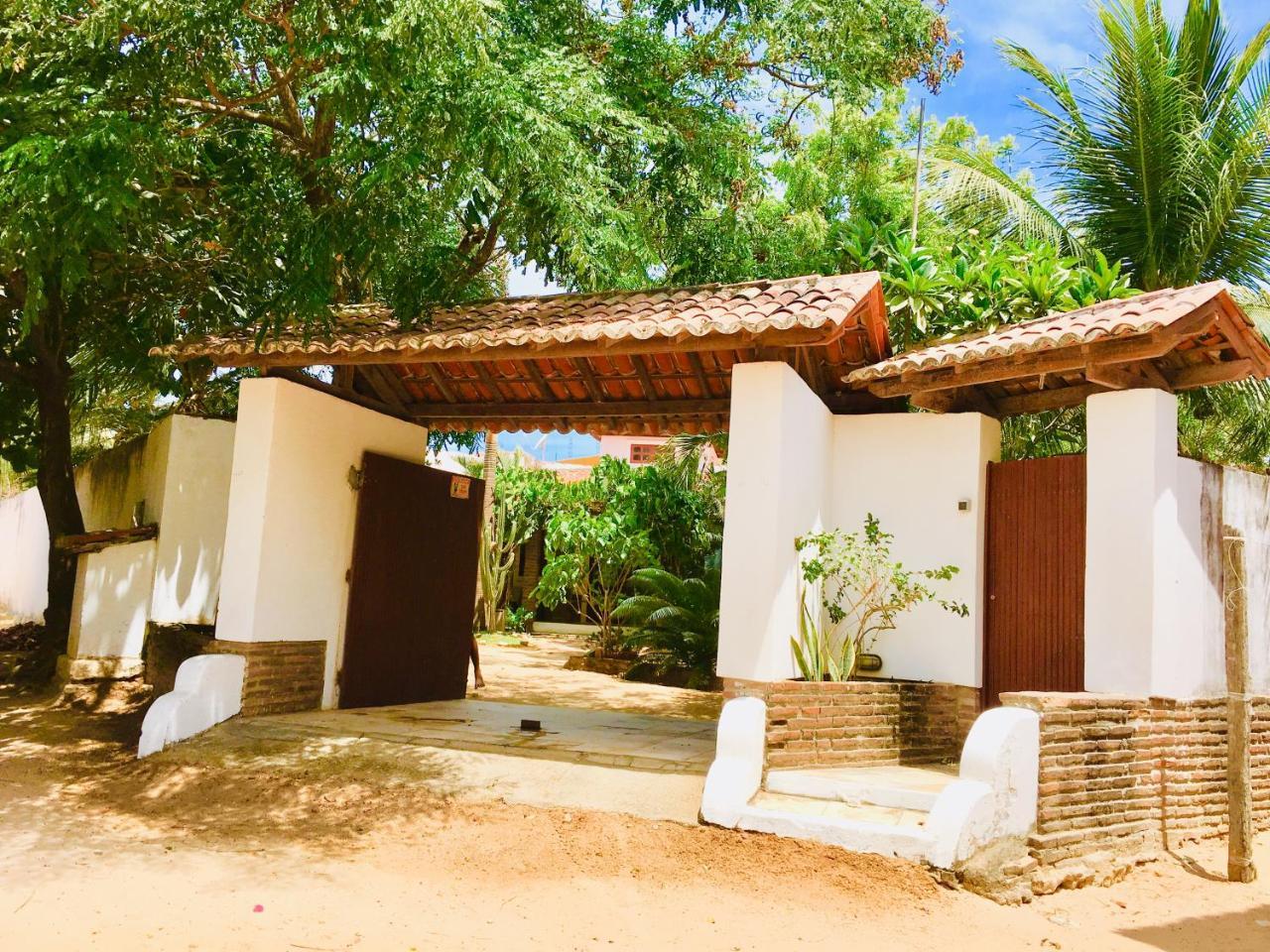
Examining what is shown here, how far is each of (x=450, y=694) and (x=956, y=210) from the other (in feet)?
27.0

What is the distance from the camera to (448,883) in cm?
513

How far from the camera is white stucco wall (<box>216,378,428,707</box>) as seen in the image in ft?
25.2

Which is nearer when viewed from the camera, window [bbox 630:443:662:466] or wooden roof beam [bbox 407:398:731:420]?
wooden roof beam [bbox 407:398:731:420]

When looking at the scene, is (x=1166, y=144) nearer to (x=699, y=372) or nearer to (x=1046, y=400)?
(x=1046, y=400)

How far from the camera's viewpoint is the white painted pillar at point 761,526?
631cm

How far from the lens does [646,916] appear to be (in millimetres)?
4785

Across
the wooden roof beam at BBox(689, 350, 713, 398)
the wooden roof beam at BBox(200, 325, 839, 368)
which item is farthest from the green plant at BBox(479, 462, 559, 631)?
the wooden roof beam at BBox(200, 325, 839, 368)

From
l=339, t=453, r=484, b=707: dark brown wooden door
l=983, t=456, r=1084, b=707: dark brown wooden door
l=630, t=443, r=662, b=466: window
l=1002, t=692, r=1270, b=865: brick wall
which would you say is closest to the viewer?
l=1002, t=692, r=1270, b=865: brick wall

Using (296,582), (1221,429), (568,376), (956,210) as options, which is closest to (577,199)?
(568,376)

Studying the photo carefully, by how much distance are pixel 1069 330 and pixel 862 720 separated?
2.81 metres

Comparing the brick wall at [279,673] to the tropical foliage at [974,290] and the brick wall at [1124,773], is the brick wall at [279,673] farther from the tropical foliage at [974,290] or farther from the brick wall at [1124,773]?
the tropical foliage at [974,290]

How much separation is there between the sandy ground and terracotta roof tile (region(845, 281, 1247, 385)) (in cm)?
315

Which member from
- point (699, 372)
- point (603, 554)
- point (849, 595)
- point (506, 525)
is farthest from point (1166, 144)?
point (506, 525)

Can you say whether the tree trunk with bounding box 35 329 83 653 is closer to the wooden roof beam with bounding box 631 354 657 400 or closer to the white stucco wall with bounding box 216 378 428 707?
the white stucco wall with bounding box 216 378 428 707
